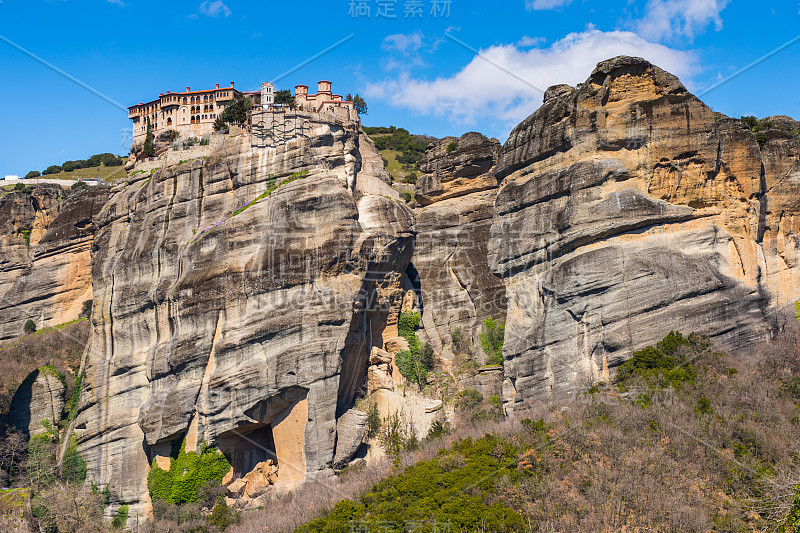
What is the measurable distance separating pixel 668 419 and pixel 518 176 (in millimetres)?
13267

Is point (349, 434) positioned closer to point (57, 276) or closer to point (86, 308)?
point (86, 308)

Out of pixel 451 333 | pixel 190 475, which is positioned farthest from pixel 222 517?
pixel 451 333

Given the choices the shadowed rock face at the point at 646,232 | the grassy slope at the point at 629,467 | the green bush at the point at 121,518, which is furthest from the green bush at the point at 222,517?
the shadowed rock face at the point at 646,232

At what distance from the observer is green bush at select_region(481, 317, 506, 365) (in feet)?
141

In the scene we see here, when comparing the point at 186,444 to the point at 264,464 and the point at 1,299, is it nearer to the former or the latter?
the point at 264,464

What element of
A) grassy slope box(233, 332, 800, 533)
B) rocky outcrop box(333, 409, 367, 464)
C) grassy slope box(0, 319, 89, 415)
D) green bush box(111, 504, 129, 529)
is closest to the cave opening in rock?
rocky outcrop box(333, 409, 367, 464)

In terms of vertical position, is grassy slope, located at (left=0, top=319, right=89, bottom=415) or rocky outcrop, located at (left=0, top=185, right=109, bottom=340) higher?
rocky outcrop, located at (left=0, top=185, right=109, bottom=340)

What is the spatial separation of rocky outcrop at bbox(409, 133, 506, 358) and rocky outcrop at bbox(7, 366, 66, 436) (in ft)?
65.2

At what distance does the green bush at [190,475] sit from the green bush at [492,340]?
1310cm

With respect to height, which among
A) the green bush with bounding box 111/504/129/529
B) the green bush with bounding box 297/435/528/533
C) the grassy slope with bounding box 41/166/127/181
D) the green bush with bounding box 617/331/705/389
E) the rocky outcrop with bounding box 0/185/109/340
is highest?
the grassy slope with bounding box 41/166/127/181

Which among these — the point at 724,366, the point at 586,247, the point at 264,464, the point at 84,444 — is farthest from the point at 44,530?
the point at 724,366

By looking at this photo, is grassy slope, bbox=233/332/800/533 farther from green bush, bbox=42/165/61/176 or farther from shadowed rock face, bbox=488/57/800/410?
green bush, bbox=42/165/61/176

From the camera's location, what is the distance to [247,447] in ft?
132

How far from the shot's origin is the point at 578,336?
111 ft
